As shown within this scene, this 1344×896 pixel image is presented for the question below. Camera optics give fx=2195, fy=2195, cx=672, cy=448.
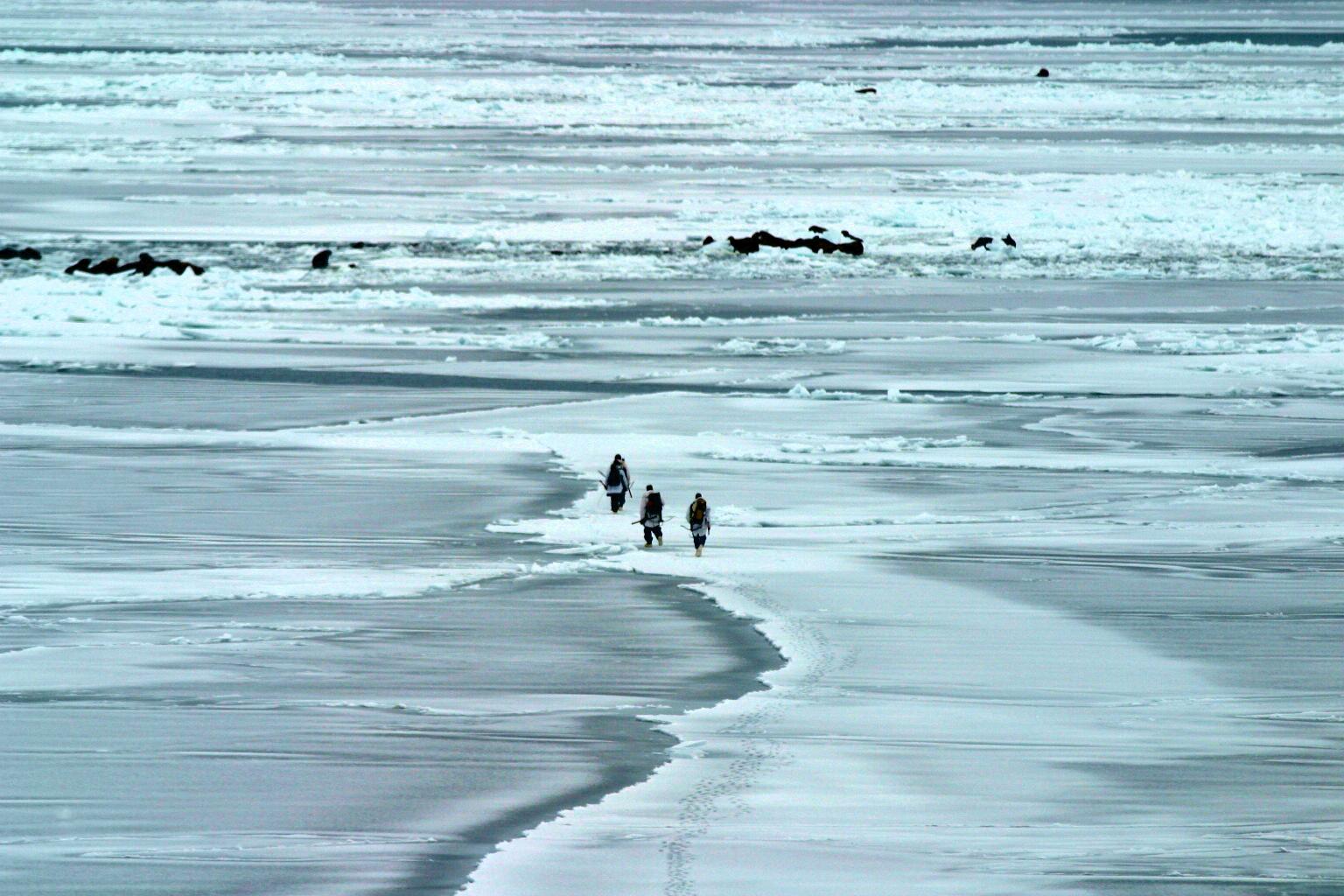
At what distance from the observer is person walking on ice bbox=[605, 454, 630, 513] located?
17500mm

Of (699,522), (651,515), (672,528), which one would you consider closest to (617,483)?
(672,528)

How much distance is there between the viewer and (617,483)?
17641 mm

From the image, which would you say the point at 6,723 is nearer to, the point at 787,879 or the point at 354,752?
the point at 354,752

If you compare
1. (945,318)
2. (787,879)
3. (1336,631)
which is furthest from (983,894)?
(945,318)

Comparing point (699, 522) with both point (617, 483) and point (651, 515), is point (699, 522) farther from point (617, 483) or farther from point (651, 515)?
point (617, 483)

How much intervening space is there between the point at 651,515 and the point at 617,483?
1361 millimetres

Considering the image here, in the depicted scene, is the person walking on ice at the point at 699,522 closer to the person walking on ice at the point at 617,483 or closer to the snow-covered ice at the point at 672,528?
the snow-covered ice at the point at 672,528

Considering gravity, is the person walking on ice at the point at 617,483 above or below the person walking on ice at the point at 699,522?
above

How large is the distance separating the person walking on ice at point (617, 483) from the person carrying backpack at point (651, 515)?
107 cm

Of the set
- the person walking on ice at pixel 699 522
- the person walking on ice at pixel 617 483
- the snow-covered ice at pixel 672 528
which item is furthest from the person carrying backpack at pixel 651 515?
the person walking on ice at pixel 617 483

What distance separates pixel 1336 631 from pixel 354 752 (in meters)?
6.48

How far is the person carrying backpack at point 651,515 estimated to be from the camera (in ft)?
53.2

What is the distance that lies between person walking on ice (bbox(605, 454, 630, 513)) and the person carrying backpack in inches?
42.1

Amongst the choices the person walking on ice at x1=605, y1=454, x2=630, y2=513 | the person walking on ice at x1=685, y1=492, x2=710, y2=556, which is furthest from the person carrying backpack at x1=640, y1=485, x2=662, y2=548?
the person walking on ice at x1=605, y1=454, x2=630, y2=513
